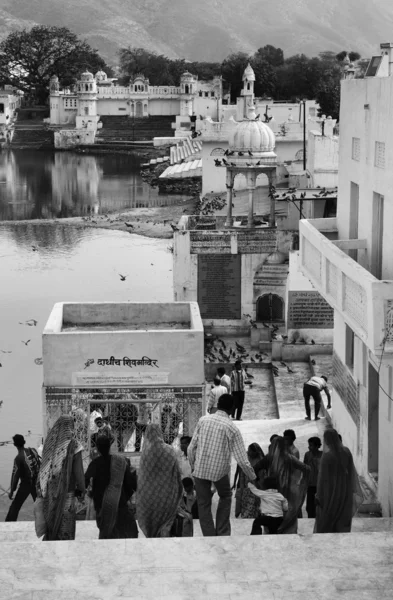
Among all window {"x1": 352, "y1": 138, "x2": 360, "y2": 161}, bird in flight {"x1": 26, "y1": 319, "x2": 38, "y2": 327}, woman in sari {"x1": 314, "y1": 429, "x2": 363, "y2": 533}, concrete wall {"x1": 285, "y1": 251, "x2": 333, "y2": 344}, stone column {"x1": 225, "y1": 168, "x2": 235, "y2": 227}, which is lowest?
bird in flight {"x1": 26, "y1": 319, "x2": 38, "y2": 327}

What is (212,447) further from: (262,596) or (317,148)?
(317,148)

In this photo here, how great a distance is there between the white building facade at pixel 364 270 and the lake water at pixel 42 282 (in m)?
3.69

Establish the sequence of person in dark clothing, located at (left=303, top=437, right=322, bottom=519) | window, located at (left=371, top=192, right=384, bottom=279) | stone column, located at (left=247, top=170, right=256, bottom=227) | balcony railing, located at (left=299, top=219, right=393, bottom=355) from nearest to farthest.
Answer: balcony railing, located at (left=299, top=219, right=393, bottom=355)
person in dark clothing, located at (left=303, top=437, right=322, bottom=519)
window, located at (left=371, top=192, right=384, bottom=279)
stone column, located at (left=247, top=170, right=256, bottom=227)

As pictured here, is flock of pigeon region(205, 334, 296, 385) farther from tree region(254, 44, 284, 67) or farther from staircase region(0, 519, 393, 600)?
tree region(254, 44, 284, 67)

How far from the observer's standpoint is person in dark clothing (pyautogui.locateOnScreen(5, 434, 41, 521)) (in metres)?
8.11

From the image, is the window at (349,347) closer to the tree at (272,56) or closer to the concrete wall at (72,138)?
the concrete wall at (72,138)

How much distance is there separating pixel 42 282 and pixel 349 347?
15.3 metres

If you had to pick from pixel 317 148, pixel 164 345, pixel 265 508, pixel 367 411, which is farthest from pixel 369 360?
pixel 317 148

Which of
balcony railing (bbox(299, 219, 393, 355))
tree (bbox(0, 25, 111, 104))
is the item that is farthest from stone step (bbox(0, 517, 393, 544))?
tree (bbox(0, 25, 111, 104))

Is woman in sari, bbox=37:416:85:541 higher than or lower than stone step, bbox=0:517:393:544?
higher

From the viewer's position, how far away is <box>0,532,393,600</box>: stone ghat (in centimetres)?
571

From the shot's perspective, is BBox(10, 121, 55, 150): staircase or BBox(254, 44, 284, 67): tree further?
BBox(254, 44, 284, 67): tree

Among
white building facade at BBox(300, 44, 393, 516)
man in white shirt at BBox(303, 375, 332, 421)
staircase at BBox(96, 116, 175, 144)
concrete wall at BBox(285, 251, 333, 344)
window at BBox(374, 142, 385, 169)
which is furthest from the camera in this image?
staircase at BBox(96, 116, 175, 144)

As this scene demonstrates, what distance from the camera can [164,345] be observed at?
30.2ft
